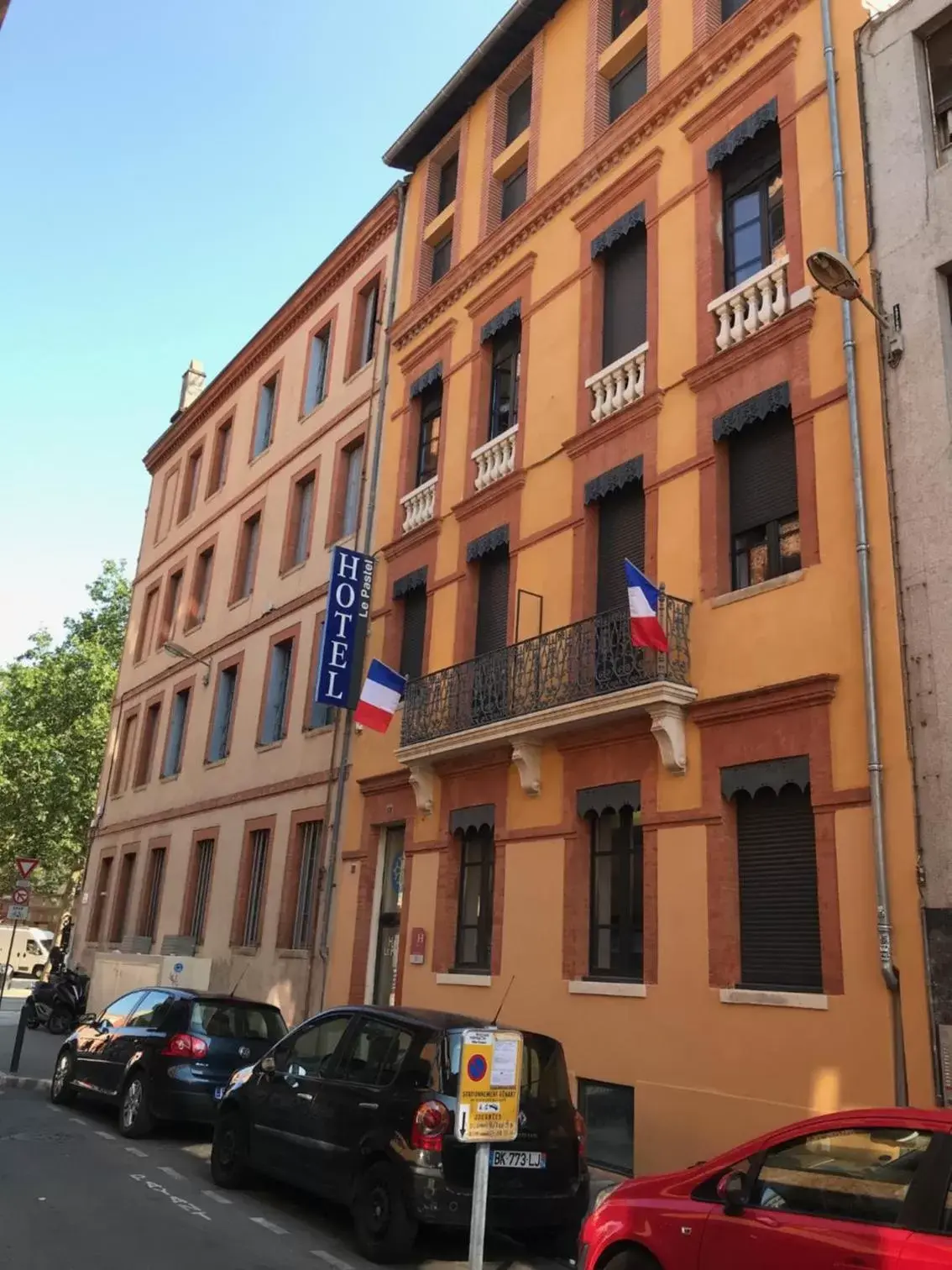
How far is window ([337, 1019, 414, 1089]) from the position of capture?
770cm

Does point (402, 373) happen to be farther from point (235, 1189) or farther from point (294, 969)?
point (235, 1189)

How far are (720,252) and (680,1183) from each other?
10249mm

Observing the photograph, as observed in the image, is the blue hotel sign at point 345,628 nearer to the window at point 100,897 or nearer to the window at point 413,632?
the window at point 413,632

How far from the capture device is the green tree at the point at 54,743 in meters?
40.8

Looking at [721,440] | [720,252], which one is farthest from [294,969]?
[720,252]

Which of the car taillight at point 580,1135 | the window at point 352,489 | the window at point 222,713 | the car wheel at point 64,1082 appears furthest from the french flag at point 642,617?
the window at point 222,713

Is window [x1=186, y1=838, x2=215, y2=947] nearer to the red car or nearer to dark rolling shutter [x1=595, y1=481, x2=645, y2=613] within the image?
dark rolling shutter [x1=595, y1=481, x2=645, y2=613]

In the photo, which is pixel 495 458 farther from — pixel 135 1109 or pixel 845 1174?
pixel 845 1174

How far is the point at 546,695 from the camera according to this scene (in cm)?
1244

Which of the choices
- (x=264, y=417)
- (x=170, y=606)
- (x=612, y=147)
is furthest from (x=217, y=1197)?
(x=170, y=606)

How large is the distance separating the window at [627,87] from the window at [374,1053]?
12.5m

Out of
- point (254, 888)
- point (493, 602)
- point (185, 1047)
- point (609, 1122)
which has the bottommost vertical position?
point (609, 1122)

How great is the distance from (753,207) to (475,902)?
9.29 meters

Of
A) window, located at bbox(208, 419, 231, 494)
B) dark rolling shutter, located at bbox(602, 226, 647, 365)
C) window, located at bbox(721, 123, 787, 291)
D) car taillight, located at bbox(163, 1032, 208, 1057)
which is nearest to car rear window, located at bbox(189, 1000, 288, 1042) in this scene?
car taillight, located at bbox(163, 1032, 208, 1057)
